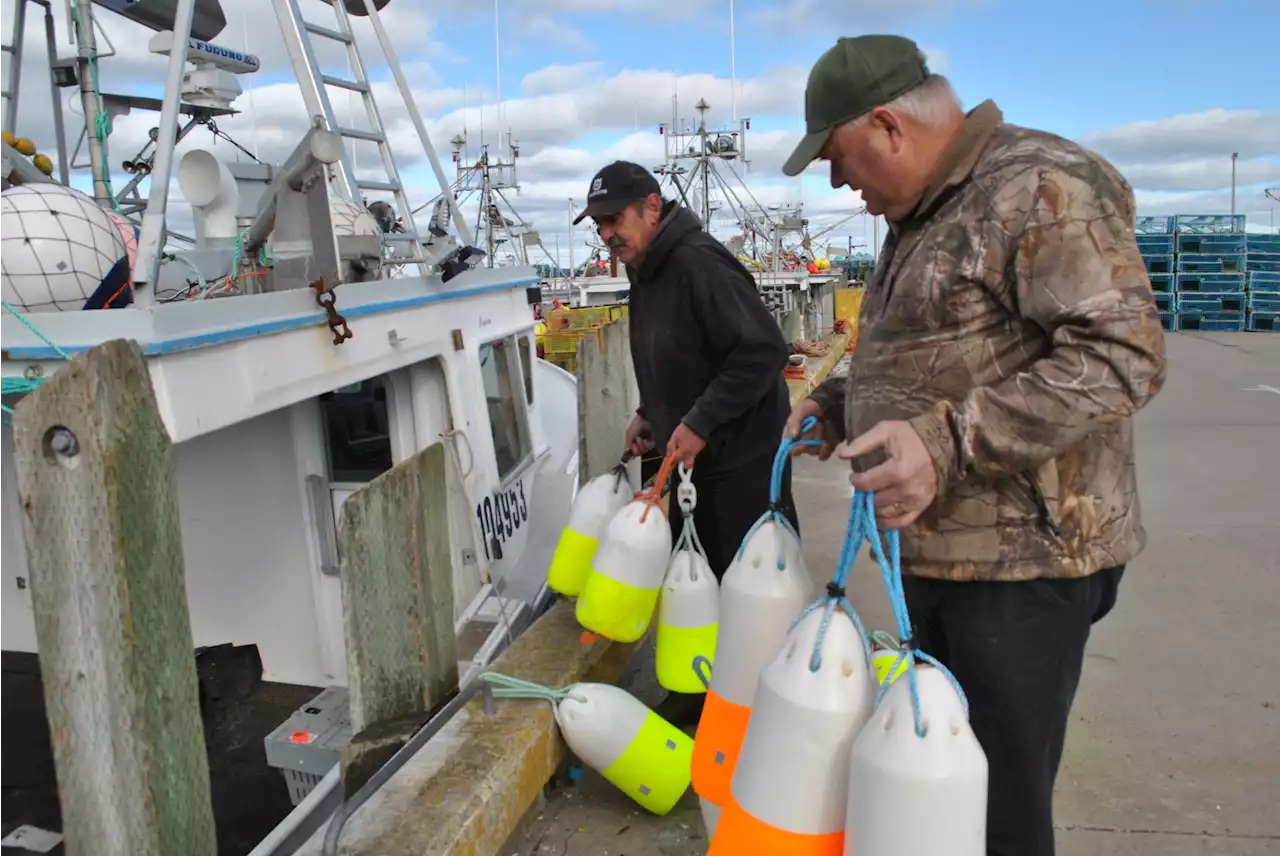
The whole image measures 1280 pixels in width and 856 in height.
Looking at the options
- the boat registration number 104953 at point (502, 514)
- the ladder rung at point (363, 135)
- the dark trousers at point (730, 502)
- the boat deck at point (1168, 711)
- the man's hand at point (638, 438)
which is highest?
the ladder rung at point (363, 135)

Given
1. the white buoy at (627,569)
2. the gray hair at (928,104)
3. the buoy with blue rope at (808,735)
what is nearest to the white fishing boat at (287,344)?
the white buoy at (627,569)

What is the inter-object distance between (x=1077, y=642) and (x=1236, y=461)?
308 inches

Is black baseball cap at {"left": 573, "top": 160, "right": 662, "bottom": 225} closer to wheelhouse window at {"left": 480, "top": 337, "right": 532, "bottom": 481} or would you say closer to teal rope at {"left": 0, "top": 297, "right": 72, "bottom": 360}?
wheelhouse window at {"left": 480, "top": 337, "right": 532, "bottom": 481}

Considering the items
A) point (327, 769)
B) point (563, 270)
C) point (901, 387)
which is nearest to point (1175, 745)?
point (901, 387)

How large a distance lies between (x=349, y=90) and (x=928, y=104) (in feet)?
11.1

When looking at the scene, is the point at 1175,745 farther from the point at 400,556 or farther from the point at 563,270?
the point at 563,270

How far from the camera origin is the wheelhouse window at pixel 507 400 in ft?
16.5

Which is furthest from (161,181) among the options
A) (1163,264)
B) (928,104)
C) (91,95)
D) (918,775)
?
(1163,264)

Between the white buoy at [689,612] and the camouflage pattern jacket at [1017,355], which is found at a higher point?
the camouflage pattern jacket at [1017,355]

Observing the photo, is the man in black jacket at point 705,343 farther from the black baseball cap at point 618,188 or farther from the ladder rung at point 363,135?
the ladder rung at point 363,135

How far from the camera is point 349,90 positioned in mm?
4336

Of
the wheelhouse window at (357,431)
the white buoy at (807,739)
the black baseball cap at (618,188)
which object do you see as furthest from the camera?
the wheelhouse window at (357,431)

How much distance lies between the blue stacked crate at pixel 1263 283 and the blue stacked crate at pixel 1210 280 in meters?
0.18

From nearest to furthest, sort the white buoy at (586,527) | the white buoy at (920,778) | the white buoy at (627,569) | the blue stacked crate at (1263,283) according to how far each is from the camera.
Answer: the white buoy at (920,778)
the white buoy at (627,569)
the white buoy at (586,527)
the blue stacked crate at (1263,283)
